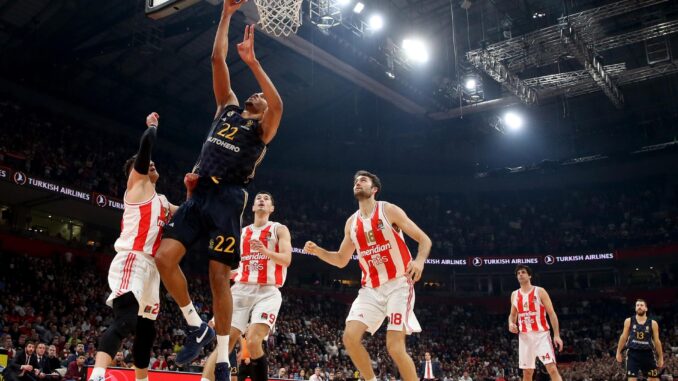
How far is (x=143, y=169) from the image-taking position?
18.4 feet

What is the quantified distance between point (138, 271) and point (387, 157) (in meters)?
33.6

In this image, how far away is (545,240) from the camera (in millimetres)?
34156

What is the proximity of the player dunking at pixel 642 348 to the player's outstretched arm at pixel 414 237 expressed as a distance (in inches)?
243

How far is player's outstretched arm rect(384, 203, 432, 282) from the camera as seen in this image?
6.00 m

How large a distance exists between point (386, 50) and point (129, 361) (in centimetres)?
1394

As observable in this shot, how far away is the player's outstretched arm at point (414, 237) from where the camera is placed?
5996 mm

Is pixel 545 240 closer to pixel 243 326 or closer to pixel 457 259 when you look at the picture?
pixel 457 259

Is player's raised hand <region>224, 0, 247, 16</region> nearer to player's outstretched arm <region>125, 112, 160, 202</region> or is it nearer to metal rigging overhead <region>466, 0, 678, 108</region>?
player's outstretched arm <region>125, 112, 160, 202</region>

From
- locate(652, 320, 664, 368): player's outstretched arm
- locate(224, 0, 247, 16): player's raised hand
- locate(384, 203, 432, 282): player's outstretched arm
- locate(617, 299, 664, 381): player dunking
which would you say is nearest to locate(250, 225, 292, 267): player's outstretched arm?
locate(384, 203, 432, 282): player's outstretched arm

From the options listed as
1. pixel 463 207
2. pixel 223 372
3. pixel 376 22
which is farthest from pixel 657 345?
pixel 463 207

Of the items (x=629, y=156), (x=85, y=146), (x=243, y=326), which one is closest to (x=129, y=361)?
(x=243, y=326)

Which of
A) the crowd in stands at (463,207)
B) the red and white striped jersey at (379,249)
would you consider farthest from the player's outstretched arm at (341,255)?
the crowd in stands at (463,207)

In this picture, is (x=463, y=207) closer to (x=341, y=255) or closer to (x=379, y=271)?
(x=341, y=255)

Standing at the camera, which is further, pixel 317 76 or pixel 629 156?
pixel 629 156
